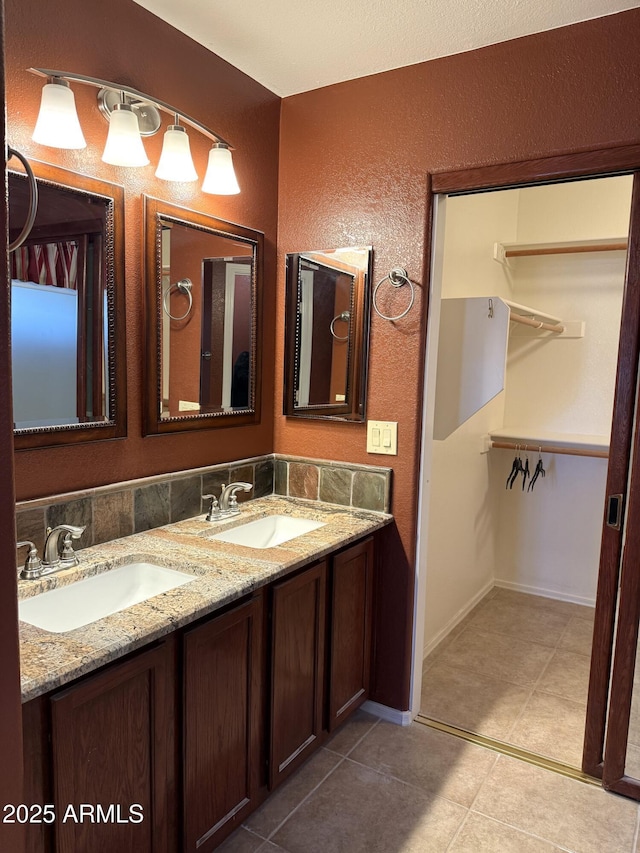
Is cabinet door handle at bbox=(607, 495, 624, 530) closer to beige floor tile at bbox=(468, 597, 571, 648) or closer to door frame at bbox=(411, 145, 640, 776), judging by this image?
door frame at bbox=(411, 145, 640, 776)

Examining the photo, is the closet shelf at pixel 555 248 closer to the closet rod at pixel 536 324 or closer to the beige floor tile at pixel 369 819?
the closet rod at pixel 536 324

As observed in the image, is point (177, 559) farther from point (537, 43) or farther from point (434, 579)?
point (537, 43)

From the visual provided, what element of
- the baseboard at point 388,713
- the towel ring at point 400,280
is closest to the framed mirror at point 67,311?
the towel ring at point 400,280

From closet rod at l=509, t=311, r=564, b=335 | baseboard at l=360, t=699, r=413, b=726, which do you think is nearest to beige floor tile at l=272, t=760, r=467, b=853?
baseboard at l=360, t=699, r=413, b=726

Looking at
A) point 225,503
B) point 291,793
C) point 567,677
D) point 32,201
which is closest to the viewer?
point 32,201

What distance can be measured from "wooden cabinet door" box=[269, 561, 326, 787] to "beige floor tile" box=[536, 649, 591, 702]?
46.9 inches

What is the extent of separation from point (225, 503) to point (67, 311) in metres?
0.89

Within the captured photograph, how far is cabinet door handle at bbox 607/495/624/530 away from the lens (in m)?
1.92

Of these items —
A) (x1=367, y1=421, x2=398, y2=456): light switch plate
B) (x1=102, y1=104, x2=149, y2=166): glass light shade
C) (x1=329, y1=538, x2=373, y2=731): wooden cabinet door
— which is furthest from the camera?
(x1=367, y1=421, x2=398, y2=456): light switch plate

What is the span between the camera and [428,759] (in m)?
2.14

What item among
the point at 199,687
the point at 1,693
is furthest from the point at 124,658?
the point at 1,693

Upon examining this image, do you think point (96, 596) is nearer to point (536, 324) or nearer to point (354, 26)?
point (354, 26)

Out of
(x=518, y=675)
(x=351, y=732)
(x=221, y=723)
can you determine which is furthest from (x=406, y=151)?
(x=518, y=675)

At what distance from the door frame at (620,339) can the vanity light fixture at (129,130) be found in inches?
30.3
